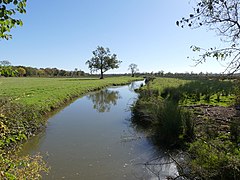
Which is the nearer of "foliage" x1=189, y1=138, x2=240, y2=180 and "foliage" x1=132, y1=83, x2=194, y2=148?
"foliage" x1=189, y1=138, x2=240, y2=180

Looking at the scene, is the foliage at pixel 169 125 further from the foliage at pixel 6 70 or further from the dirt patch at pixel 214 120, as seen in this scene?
the foliage at pixel 6 70

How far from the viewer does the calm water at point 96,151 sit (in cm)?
605

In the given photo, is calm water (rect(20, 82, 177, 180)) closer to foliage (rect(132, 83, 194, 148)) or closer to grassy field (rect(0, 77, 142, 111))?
foliage (rect(132, 83, 194, 148))

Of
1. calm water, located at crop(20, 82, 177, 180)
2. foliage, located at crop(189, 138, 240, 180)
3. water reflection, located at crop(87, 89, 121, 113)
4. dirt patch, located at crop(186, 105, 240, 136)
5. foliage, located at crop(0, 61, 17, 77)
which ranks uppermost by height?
foliage, located at crop(0, 61, 17, 77)

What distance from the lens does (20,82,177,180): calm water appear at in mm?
6055

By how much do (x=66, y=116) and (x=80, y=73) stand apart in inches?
3596

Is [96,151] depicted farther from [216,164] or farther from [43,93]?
[43,93]

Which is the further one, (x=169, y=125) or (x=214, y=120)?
(x=214, y=120)

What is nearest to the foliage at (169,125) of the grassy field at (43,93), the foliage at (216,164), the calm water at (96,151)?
the calm water at (96,151)

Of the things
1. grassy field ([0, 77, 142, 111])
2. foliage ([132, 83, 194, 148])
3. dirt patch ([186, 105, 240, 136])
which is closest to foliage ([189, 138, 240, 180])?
dirt patch ([186, 105, 240, 136])

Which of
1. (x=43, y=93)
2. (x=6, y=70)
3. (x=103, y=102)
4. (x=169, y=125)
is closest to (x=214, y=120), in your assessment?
(x=169, y=125)

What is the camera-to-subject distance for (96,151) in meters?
7.73

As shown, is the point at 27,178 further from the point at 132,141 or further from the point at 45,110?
the point at 45,110

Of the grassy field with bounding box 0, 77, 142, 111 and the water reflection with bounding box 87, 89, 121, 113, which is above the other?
the grassy field with bounding box 0, 77, 142, 111
